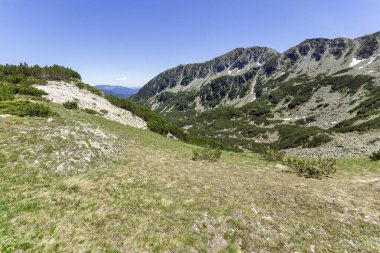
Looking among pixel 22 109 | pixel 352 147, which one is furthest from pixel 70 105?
pixel 352 147

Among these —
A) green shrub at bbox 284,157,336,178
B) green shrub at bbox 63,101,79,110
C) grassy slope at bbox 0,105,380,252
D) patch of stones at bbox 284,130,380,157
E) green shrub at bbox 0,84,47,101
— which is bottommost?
patch of stones at bbox 284,130,380,157

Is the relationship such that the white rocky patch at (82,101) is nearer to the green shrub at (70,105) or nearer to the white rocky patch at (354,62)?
the green shrub at (70,105)

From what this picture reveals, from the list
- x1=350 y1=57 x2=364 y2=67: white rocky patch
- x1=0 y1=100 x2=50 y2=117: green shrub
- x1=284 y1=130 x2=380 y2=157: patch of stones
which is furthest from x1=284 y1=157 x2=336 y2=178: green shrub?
x1=350 y1=57 x2=364 y2=67: white rocky patch

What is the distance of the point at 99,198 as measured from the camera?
37.2 feet

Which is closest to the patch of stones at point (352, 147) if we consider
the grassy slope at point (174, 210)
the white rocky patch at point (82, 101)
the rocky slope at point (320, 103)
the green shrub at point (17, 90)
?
the rocky slope at point (320, 103)

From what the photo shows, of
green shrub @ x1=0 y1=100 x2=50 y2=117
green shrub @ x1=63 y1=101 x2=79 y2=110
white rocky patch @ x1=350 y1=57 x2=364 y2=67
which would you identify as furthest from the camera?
white rocky patch @ x1=350 y1=57 x2=364 y2=67

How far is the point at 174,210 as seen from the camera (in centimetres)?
1086

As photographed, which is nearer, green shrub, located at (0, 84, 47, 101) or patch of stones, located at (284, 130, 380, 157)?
green shrub, located at (0, 84, 47, 101)

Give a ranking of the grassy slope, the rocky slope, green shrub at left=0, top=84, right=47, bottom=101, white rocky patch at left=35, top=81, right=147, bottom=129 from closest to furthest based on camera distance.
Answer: the grassy slope < green shrub at left=0, top=84, right=47, bottom=101 < white rocky patch at left=35, top=81, right=147, bottom=129 < the rocky slope

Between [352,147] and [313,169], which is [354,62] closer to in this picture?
[352,147]

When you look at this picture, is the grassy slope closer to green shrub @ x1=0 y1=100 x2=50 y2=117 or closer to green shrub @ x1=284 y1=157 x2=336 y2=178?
green shrub @ x1=284 y1=157 x2=336 y2=178

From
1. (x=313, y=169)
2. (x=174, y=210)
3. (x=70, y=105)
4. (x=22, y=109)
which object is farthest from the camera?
(x=70, y=105)

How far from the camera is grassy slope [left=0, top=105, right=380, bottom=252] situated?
28.1 ft

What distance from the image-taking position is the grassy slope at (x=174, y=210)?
8.57m
